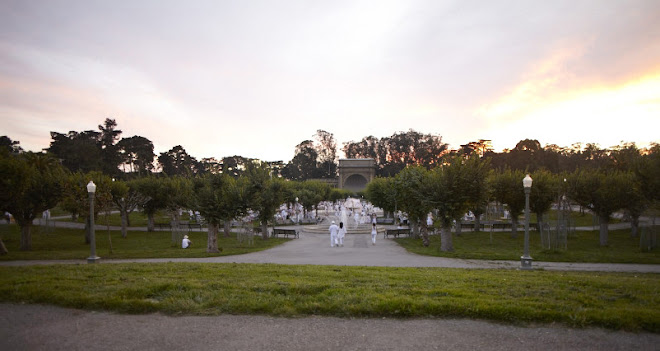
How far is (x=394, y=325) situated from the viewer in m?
5.46

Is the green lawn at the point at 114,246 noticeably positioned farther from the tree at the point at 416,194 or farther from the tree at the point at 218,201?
the tree at the point at 416,194

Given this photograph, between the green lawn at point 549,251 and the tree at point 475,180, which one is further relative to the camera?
the tree at point 475,180

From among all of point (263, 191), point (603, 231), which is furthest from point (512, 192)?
point (263, 191)

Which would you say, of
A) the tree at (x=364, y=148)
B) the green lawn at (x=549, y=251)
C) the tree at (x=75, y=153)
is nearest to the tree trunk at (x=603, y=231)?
the green lawn at (x=549, y=251)

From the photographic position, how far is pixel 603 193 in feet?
71.2

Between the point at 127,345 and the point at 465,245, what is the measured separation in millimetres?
21033

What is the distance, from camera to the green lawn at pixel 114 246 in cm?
1661

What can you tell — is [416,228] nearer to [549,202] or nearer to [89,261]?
[549,202]

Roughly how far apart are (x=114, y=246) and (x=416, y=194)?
19.8 m

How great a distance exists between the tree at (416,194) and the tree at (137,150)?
176 feet

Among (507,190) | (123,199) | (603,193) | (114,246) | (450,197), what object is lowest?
(114,246)

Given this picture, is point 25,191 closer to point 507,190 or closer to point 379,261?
point 379,261

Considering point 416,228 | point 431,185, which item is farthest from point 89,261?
point 416,228

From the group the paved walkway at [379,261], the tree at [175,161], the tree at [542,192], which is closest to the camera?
the paved walkway at [379,261]
